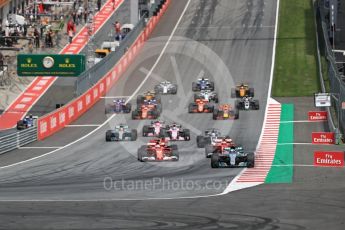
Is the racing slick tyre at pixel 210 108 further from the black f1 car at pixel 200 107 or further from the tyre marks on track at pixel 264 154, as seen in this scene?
the tyre marks on track at pixel 264 154

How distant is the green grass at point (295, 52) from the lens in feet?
193

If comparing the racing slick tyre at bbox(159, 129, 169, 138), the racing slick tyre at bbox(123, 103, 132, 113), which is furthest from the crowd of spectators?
the racing slick tyre at bbox(159, 129, 169, 138)

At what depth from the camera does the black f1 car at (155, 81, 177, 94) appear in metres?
56.2

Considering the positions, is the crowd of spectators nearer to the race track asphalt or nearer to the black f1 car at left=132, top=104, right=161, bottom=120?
the race track asphalt

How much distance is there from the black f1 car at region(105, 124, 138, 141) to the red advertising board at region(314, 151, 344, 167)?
1219 centimetres

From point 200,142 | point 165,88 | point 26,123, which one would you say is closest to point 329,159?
point 200,142

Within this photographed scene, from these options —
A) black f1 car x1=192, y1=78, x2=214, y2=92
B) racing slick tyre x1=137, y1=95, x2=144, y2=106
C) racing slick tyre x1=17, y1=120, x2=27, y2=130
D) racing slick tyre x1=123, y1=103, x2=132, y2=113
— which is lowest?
racing slick tyre x1=17, y1=120, x2=27, y2=130

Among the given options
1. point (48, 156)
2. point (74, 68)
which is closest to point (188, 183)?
point (48, 156)

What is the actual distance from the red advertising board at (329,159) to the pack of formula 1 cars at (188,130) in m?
3.60

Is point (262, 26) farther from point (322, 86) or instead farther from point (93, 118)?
point (93, 118)

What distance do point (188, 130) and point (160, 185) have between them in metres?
10.3

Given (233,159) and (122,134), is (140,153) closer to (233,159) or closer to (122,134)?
(233,159)

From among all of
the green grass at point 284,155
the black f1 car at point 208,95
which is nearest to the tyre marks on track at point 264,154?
the green grass at point 284,155

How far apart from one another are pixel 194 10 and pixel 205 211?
55.0 m
